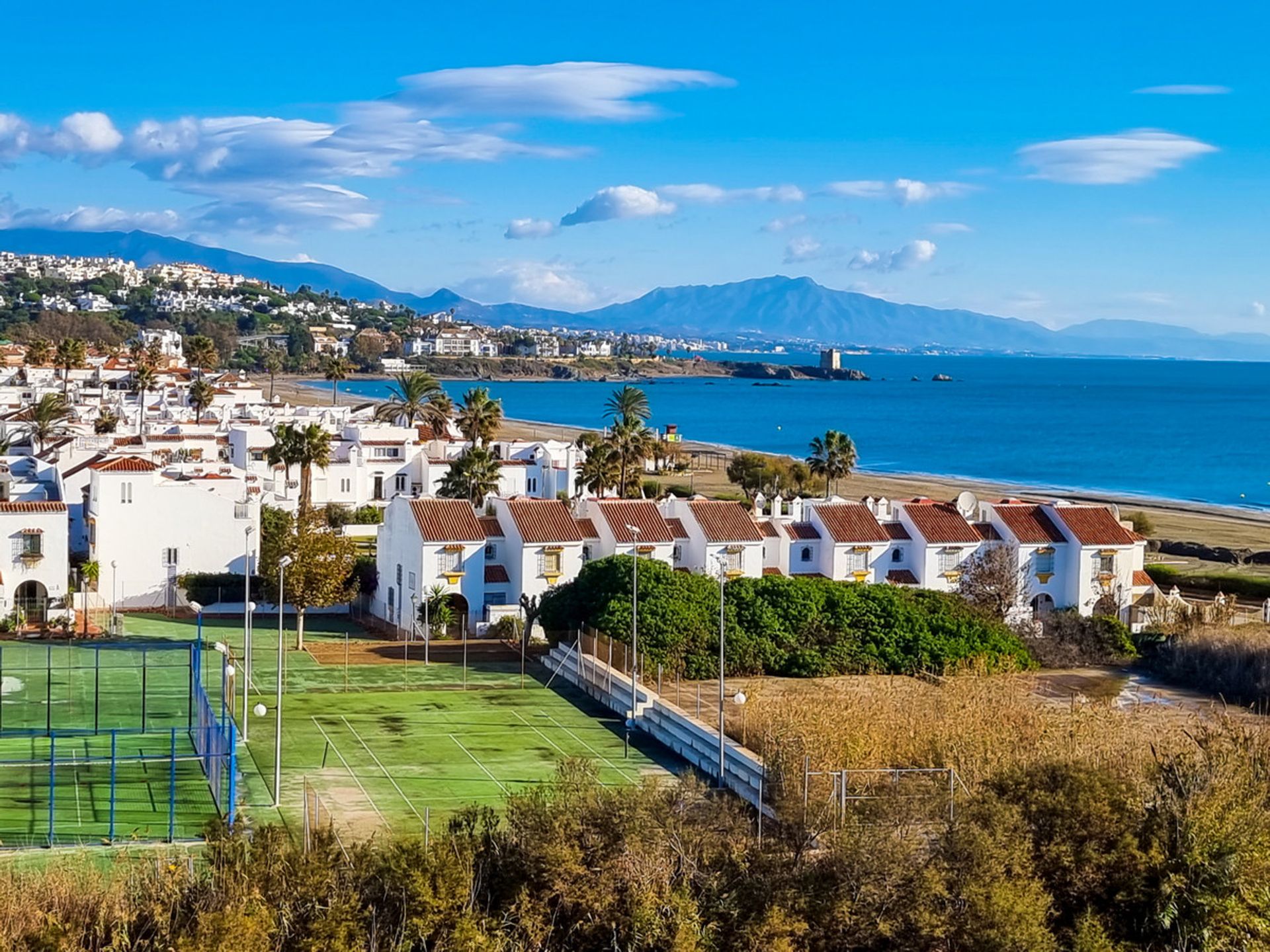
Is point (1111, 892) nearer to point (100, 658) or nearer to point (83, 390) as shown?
point (100, 658)

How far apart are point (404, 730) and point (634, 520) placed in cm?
1567

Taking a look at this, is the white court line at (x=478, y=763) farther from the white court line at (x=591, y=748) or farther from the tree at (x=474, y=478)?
the tree at (x=474, y=478)

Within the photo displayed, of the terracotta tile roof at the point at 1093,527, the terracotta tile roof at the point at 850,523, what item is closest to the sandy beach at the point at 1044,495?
the terracotta tile roof at the point at 1093,527

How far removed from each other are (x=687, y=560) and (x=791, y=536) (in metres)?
3.70

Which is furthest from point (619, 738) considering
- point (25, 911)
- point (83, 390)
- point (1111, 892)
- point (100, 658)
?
point (83, 390)

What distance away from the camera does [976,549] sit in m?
49.5

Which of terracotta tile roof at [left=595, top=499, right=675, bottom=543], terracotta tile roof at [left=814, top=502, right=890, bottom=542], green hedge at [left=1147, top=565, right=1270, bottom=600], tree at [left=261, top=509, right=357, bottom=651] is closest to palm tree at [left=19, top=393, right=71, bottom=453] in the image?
tree at [left=261, top=509, right=357, bottom=651]

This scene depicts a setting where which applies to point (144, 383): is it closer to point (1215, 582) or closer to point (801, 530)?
point (801, 530)

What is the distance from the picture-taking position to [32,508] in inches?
1786

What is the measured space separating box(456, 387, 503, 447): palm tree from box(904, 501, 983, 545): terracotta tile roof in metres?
30.5

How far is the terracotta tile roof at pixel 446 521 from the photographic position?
46.2m

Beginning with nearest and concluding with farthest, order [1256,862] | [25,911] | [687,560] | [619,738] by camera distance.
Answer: [25,911] → [1256,862] → [619,738] → [687,560]

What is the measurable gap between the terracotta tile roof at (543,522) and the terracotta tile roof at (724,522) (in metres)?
3.93

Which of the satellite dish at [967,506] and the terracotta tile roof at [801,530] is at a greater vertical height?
the satellite dish at [967,506]
